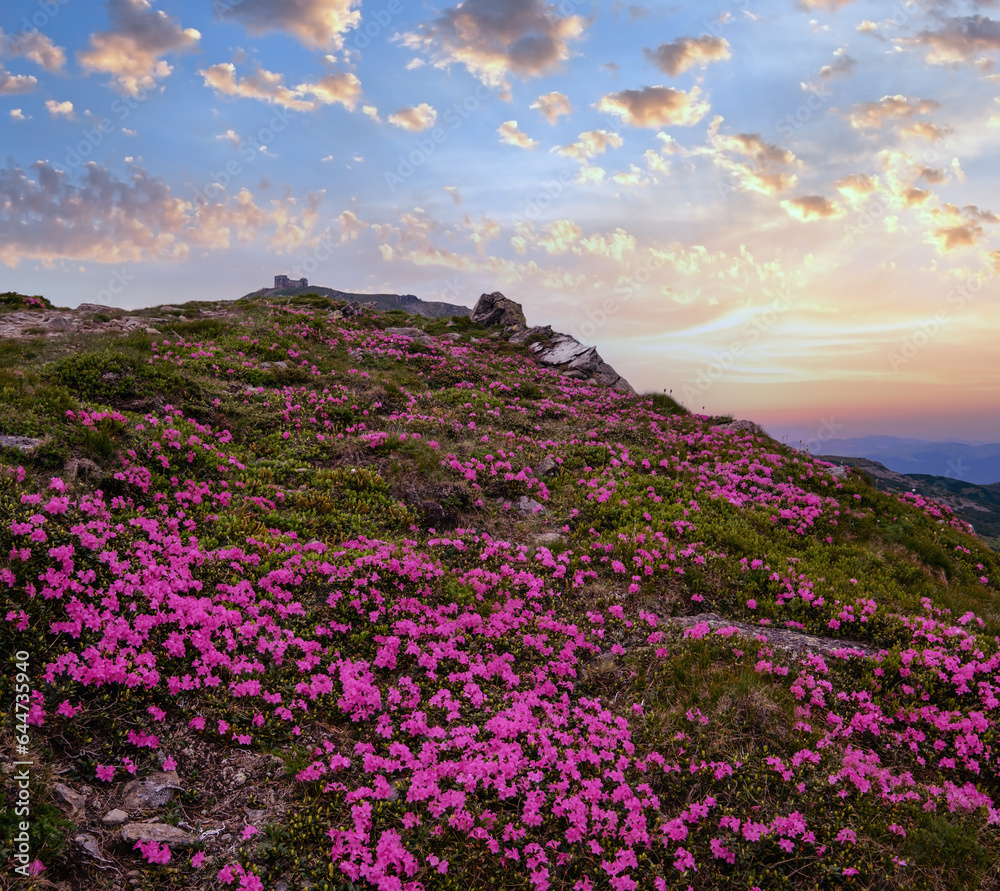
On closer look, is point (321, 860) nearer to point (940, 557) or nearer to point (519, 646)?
point (519, 646)

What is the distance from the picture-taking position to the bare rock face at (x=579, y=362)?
103 feet

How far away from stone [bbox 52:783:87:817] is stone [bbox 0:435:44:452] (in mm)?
6744

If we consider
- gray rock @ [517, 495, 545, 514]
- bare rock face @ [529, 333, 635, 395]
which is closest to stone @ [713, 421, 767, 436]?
bare rock face @ [529, 333, 635, 395]

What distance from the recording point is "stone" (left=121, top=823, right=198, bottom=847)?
473 centimetres

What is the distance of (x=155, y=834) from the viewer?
4832 millimetres

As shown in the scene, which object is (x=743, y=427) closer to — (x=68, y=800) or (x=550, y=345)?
(x=550, y=345)

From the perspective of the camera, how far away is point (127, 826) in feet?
15.8

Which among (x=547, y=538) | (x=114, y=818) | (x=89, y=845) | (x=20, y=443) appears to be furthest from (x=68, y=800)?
(x=547, y=538)

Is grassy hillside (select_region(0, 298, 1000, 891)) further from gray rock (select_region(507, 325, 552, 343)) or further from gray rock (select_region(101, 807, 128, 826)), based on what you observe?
gray rock (select_region(507, 325, 552, 343))

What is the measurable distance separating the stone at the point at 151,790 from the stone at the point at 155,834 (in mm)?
273

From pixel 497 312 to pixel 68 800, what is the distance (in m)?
42.0
